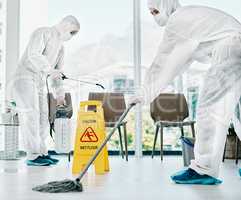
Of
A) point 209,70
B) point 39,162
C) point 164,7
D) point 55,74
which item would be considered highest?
point 164,7

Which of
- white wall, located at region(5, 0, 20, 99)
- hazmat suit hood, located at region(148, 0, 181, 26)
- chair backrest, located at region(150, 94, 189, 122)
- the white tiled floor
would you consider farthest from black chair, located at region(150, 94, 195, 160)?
white wall, located at region(5, 0, 20, 99)

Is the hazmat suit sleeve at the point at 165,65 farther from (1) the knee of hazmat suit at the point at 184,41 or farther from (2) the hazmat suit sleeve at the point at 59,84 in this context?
(2) the hazmat suit sleeve at the point at 59,84

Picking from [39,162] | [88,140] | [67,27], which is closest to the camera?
[88,140]

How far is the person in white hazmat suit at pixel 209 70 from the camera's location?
6.94 feet

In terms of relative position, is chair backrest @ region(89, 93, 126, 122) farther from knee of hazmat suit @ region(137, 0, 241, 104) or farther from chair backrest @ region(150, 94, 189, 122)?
knee of hazmat suit @ region(137, 0, 241, 104)

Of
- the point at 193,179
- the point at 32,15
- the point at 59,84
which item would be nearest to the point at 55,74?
the point at 59,84

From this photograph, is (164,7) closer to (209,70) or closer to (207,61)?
(207,61)

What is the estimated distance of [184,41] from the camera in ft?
7.31

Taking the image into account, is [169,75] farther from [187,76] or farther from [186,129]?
[187,76]

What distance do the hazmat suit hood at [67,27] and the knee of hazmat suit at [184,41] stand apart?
152 centimetres

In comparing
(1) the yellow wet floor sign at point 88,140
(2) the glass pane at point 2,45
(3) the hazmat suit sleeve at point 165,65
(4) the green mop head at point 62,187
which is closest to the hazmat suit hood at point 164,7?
(3) the hazmat suit sleeve at point 165,65

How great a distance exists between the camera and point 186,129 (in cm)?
452

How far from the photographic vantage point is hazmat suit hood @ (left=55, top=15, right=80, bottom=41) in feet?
11.7

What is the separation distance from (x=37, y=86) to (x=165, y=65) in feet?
5.44
